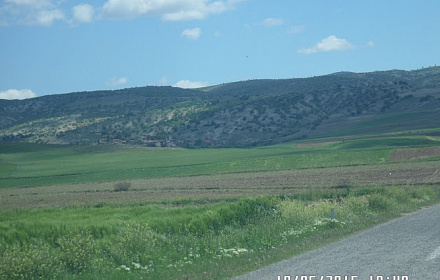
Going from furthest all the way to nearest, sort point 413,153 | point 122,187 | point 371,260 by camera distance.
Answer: point 413,153 → point 122,187 → point 371,260

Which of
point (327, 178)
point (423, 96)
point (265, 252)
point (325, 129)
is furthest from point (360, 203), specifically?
point (423, 96)

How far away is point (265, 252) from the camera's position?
52.5 ft

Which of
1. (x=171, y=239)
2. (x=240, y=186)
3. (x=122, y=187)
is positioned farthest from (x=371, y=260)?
(x=122, y=187)

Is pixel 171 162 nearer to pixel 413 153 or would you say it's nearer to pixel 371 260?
pixel 413 153

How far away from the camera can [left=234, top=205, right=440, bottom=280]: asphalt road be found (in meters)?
11.5

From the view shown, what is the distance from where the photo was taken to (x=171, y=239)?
60.5 ft

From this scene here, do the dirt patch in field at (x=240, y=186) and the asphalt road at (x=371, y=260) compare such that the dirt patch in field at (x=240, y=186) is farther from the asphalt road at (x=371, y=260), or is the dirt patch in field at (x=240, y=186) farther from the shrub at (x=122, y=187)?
the asphalt road at (x=371, y=260)

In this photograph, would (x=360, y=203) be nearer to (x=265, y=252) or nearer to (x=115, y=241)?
(x=265, y=252)

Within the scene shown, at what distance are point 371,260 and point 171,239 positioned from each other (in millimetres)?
7734

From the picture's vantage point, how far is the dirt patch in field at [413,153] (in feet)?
215

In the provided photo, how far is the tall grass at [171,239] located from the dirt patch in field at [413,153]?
42.8 metres

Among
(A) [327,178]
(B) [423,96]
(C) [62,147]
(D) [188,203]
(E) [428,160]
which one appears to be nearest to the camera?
(D) [188,203]

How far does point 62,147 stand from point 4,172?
40.9m

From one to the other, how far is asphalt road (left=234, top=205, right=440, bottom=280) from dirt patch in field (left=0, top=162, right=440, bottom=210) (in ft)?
77.0
